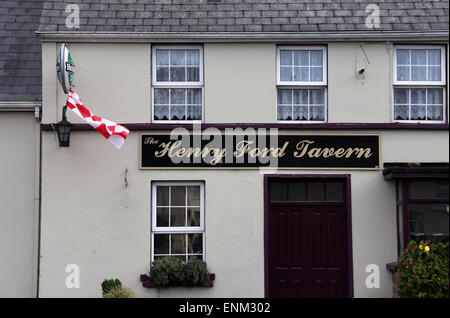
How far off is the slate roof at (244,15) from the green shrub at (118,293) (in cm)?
487

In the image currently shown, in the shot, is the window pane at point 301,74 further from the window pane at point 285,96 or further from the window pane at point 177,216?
the window pane at point 177,216

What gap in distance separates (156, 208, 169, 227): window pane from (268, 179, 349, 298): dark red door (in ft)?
6.49

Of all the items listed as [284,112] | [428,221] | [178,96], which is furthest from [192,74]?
[428,221]

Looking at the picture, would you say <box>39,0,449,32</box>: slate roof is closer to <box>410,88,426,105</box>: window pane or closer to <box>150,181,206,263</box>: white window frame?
<box>410,88,426,105</box>: window pane

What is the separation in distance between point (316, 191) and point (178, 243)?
2.82m

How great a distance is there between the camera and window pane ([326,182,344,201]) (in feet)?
44.4

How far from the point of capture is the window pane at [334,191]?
13547mm

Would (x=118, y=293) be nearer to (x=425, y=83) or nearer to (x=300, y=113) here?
(x=300, y=113)

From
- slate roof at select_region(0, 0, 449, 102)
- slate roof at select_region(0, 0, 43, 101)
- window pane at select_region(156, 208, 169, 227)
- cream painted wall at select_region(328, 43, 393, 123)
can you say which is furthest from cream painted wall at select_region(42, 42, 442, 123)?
window pane at select_region(156, 208, 169, 227)

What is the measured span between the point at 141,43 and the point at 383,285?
6.42 metres

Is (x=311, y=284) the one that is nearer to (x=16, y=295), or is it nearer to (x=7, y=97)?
(x=16, y=295)

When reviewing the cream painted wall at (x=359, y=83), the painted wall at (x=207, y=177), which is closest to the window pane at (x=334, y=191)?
the painted wall at (x=207, y=177)

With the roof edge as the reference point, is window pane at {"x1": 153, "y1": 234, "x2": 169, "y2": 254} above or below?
below

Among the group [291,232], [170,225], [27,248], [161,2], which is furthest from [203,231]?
[161,2]
